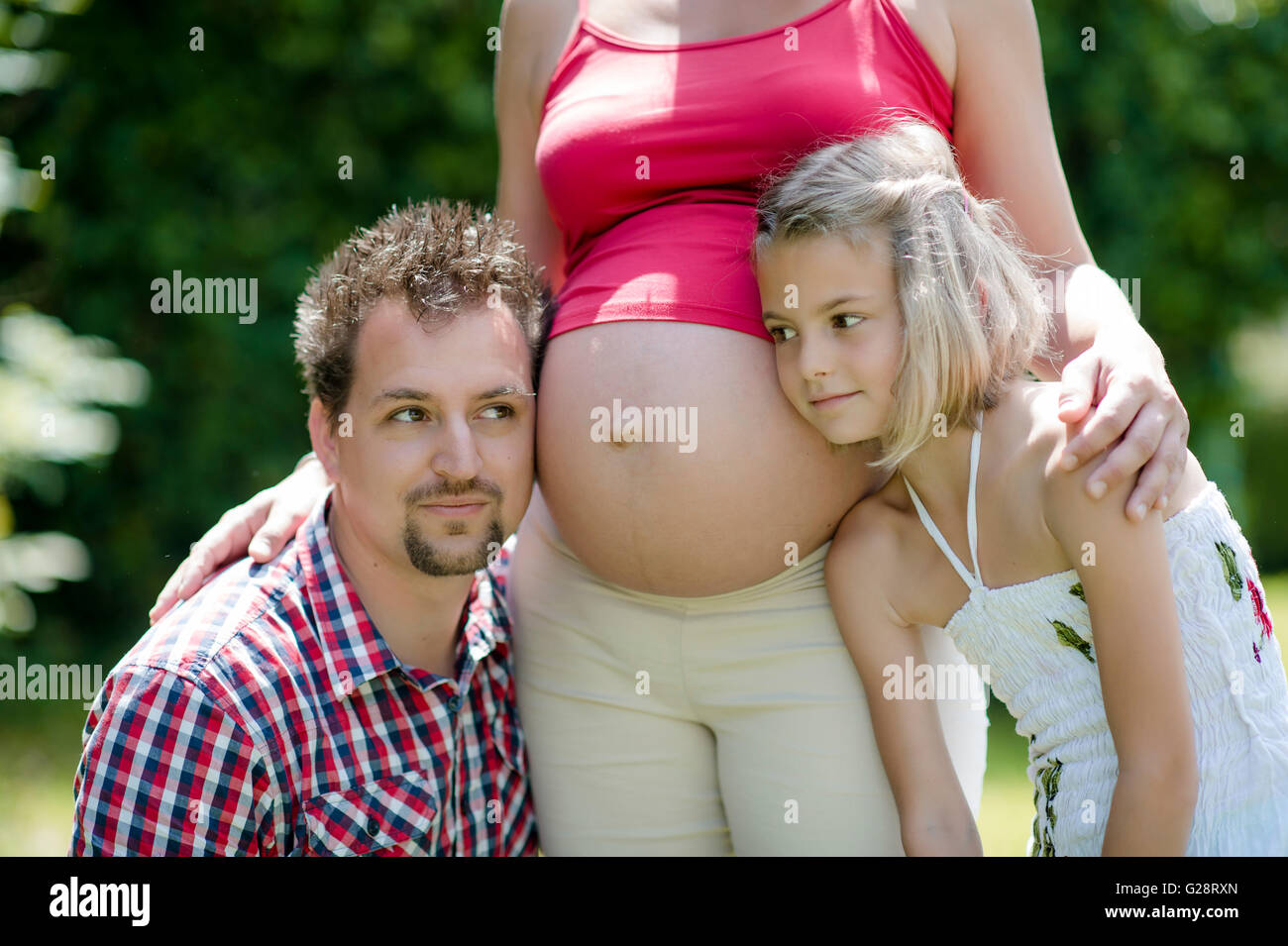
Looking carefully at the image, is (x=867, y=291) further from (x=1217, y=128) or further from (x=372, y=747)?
(x=1217, y=128)

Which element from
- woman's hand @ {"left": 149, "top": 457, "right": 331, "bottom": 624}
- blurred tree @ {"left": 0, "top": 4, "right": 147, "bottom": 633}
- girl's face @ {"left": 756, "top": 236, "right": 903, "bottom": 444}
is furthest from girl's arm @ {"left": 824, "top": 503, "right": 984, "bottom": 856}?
blurred tree @ {"left": 0, "top": 4, "right": 147, "bottom": 633}

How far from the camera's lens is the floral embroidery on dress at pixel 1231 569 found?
178cm

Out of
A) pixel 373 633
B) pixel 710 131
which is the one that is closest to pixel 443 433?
pixel 373 633

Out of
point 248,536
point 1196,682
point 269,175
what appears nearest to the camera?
point 1196,682

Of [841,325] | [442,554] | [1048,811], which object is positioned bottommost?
[1048,811]

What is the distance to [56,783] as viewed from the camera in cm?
410

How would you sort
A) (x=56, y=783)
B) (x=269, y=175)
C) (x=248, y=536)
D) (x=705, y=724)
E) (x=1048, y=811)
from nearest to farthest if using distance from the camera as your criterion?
(x=1048, y=811)
(x=705, y=724)
(x=248, y=536)
(x=56, y=783)
(x=269, y=175)

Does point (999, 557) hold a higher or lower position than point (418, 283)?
lower

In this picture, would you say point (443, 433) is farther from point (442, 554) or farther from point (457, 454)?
point (442, 554)

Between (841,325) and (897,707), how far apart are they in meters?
0.60

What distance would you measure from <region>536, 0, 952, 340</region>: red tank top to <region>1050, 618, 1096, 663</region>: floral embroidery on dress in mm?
654

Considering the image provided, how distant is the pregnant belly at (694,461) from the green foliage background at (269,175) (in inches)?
115

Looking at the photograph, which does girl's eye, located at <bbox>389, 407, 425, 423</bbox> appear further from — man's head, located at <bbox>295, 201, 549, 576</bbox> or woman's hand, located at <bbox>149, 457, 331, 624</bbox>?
woman's hand, located at <bbox>149, 457, 331, 624</bbox>
